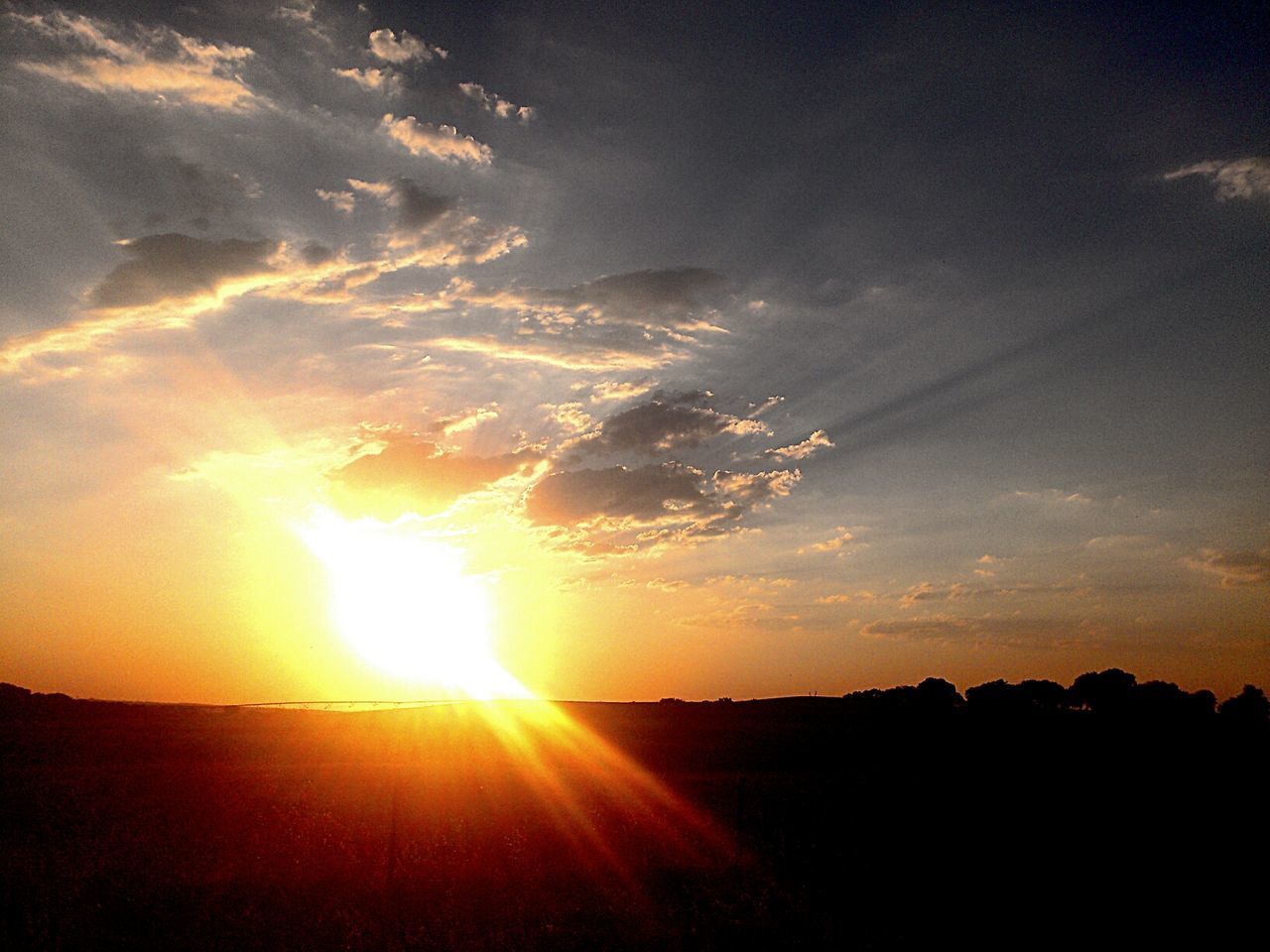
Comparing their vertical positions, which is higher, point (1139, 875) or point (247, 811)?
point (247, 811)

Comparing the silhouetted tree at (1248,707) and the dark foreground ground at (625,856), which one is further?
the silhouetted tree at (1248,707)

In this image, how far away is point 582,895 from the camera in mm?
17344

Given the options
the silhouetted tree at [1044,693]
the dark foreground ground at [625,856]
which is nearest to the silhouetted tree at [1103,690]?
the silhouetted tree at [1044,693]

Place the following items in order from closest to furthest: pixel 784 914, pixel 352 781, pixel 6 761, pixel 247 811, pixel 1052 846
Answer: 1. pixel 784 914
2. pixel 247 811
3. pixel 1052 846
4. pixel 352 781
5. pixel 6 761

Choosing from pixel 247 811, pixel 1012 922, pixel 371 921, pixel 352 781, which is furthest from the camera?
pixel 352 781

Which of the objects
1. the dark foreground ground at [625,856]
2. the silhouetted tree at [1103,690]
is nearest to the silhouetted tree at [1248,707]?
the silhouetted tree at [1103,690]

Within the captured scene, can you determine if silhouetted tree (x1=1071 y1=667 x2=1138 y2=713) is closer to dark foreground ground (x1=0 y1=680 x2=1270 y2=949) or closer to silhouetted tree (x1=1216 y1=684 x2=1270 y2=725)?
silhouetted tree (x1=1216 y1=684 x2=1270 y2=725)

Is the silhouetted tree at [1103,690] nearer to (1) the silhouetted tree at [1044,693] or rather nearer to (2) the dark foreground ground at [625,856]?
(1) the silhouetted tree at [1044,693]

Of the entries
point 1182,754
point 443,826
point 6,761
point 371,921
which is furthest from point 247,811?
point 1182,754

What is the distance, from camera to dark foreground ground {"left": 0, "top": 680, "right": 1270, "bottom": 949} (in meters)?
15.1

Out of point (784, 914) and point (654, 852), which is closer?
point (784, 914)

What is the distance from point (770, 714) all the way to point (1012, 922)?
87265 mm

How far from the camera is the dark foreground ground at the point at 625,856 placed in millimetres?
15125

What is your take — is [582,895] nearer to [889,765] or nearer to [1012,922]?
[1012,922]
